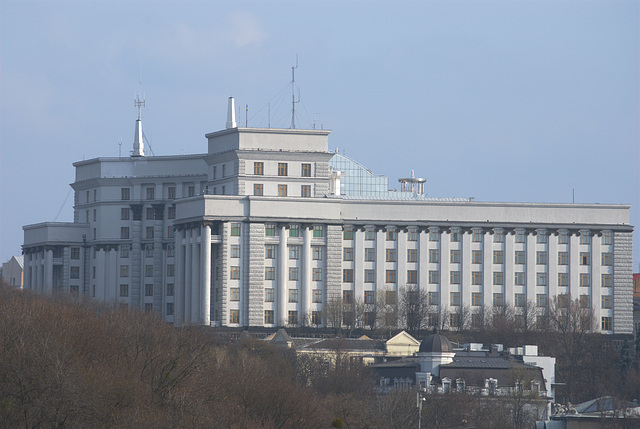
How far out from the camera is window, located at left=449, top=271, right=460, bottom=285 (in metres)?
177

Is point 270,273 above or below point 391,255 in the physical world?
below

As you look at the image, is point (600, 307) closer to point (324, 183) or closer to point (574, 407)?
point (324, 183)

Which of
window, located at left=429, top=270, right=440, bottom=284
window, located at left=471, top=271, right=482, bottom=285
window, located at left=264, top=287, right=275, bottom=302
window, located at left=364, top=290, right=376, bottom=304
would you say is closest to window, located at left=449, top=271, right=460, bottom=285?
window, located at left=429, top=270, right=440, bottom=284

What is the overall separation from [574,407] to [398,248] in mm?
46982

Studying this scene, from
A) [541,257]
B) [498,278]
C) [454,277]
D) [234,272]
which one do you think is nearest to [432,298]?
[454,277]

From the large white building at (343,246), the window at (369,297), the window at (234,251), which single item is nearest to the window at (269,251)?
the large white building at (343,246)

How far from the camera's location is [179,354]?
104438 mm

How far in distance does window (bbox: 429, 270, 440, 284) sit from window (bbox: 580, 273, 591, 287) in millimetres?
14021

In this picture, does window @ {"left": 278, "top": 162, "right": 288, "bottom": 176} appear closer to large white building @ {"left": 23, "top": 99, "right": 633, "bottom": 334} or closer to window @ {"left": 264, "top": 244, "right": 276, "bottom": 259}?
large white building @ {"left": 23, "top": 99, "right": 633, "bottom": 334}

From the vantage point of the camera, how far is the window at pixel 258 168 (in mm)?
176125

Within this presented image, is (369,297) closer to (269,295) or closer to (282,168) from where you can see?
(269,295)

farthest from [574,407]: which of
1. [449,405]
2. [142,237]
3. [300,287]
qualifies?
[142,237]

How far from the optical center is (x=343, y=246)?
577ft

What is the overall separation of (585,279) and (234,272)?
113 ft
